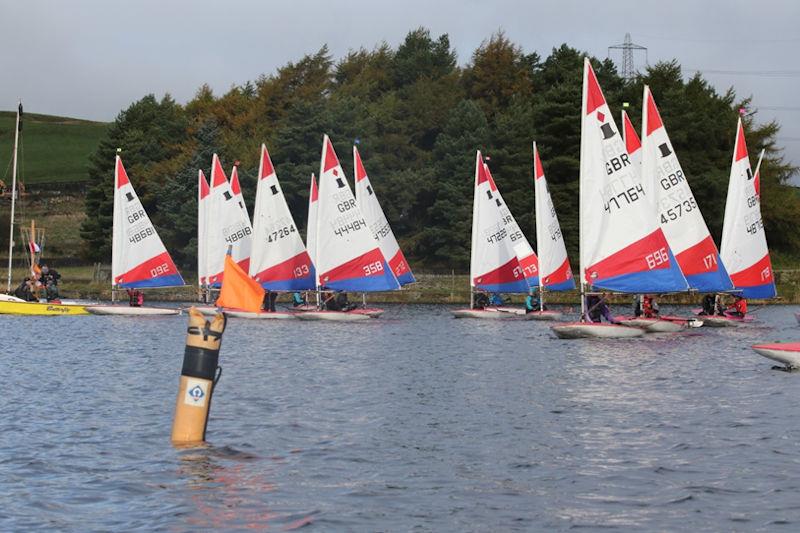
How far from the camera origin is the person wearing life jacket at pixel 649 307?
46681 millimetres

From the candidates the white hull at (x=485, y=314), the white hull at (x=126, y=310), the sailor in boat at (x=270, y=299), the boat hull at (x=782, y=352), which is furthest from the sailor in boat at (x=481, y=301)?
the boat hull at (x=782, y=352)

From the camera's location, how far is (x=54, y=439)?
74.4 ft

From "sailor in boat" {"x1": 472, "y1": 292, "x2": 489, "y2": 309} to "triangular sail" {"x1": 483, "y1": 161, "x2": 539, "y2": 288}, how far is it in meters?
2.27

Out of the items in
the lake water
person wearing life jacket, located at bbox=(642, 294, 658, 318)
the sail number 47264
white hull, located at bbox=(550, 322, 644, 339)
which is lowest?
the lake water

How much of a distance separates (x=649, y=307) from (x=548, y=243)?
1483 cm

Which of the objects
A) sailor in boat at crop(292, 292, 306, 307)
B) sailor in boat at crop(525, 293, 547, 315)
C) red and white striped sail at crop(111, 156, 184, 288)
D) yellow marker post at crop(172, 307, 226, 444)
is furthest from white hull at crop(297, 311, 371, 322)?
yellow marker post at crop(172, 307, 226, 444)

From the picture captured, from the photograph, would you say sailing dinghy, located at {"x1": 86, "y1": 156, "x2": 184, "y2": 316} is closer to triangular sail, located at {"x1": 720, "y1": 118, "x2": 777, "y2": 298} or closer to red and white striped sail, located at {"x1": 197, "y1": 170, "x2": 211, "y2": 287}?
red and white striped sail, located at {"x1": 197, "y1": 170, "x2": 211, "y2": 287}

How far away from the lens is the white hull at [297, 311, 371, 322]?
57.8 metres

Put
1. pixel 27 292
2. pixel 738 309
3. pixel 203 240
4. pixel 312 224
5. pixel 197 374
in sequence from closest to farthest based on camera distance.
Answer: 1. pixel 197 374
2. pixel 738 309
3. pixel 27 292
4. pixel 312 224
5. pixel 203 240

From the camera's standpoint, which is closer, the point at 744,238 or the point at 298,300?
the point at 744,238

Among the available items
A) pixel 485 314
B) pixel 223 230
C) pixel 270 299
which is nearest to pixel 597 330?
pixel 485 314

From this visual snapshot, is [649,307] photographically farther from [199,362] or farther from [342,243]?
[199,362]

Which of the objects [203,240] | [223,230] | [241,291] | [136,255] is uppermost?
[223,230]

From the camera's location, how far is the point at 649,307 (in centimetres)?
Answer: 4709
